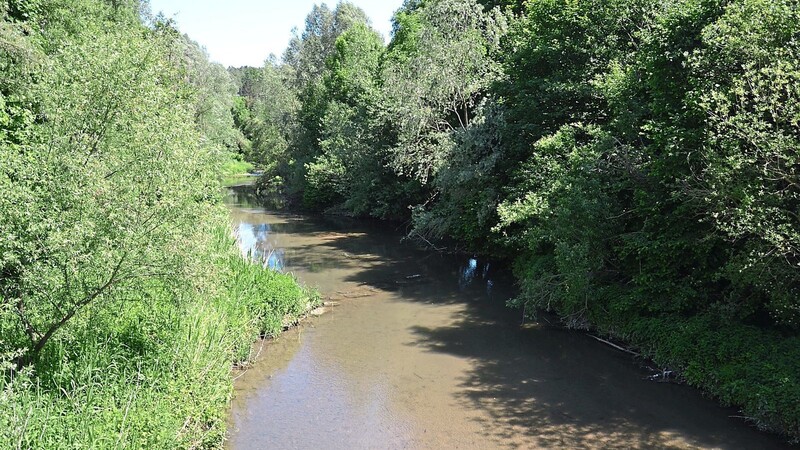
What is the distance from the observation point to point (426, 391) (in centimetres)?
1225

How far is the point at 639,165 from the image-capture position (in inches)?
545

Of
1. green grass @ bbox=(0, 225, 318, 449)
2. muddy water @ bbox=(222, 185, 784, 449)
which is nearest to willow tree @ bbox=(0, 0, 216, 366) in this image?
green grass @ bbox=(0, 225, 318, 449)

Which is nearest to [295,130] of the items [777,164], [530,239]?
[530,239]

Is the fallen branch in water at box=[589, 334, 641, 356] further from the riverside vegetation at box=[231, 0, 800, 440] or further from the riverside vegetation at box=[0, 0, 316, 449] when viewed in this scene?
the riverside vegetation at box=[0, 0, 316, 449]

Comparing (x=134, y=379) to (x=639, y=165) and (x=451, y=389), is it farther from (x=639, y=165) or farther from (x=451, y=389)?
(x=639, y=165)

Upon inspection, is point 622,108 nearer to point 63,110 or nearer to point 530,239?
point 530,239

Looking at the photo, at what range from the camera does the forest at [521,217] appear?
8078 mm

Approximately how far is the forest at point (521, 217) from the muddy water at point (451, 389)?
27.4 inches

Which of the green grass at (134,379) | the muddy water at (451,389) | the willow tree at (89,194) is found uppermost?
the willow tree at (89,194)

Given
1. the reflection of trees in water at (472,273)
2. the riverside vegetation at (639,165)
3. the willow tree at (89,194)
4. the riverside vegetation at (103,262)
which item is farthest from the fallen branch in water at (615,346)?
the willow tree at (89,194)

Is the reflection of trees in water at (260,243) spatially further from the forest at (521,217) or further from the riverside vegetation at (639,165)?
the riverside vegetation at (639,165)

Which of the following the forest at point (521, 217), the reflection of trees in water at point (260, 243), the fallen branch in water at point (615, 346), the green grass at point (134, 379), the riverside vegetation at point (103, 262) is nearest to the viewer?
the green grass at point (134, 379)

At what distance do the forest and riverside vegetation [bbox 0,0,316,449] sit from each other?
0.04 meters

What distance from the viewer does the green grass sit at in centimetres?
706
